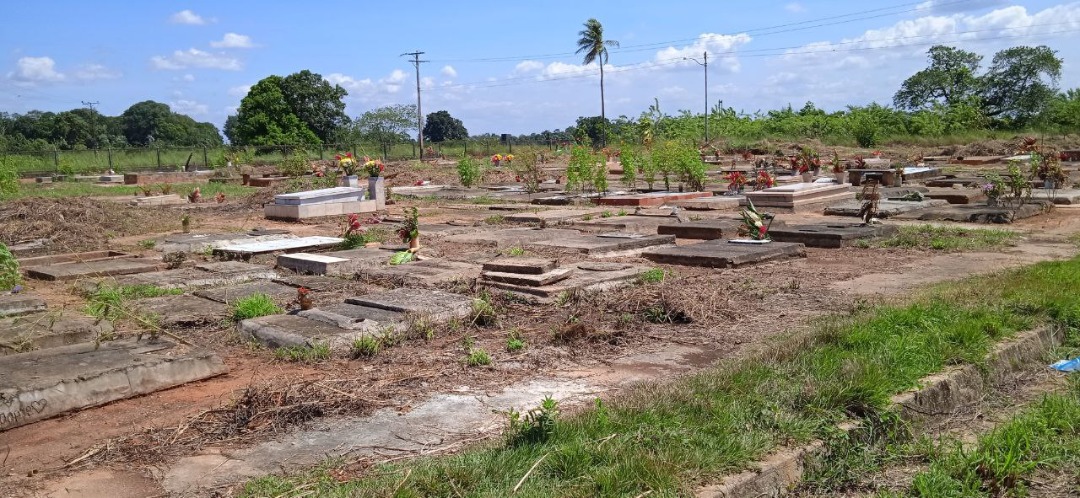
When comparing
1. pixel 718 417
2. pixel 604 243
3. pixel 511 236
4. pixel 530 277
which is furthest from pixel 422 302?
pixel 511 236

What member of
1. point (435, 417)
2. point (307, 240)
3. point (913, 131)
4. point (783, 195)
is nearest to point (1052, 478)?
point (435, 417)

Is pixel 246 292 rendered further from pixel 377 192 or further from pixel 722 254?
pixel 377 192

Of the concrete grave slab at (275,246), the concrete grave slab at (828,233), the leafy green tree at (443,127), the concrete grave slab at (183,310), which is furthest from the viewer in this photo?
the leafy green tree at (443,127)

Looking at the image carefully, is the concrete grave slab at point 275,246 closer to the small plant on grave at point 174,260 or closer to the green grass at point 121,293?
the small plant on grave at point 174,260

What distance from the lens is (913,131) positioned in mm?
40344

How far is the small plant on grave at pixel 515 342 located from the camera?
5.66 metres

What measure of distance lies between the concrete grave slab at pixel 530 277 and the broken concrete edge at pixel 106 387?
2943mm

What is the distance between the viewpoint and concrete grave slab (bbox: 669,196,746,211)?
15.9 meters

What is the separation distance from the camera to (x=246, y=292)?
302 inches

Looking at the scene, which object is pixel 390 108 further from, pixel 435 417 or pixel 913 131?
pixel 435 417

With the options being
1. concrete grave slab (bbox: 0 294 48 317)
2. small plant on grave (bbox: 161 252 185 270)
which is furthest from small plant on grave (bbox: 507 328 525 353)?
small plant on grave (bbox: 161 252 185 270)

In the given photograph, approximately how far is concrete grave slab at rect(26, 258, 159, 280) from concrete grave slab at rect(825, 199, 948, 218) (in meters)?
10.3

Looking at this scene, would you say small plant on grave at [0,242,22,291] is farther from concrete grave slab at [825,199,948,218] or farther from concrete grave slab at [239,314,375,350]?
concrete grave slab at [825,199,948,218]

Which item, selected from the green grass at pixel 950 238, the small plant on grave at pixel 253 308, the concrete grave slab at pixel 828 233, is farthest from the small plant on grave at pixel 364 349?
the green grass at pixel 950 238
